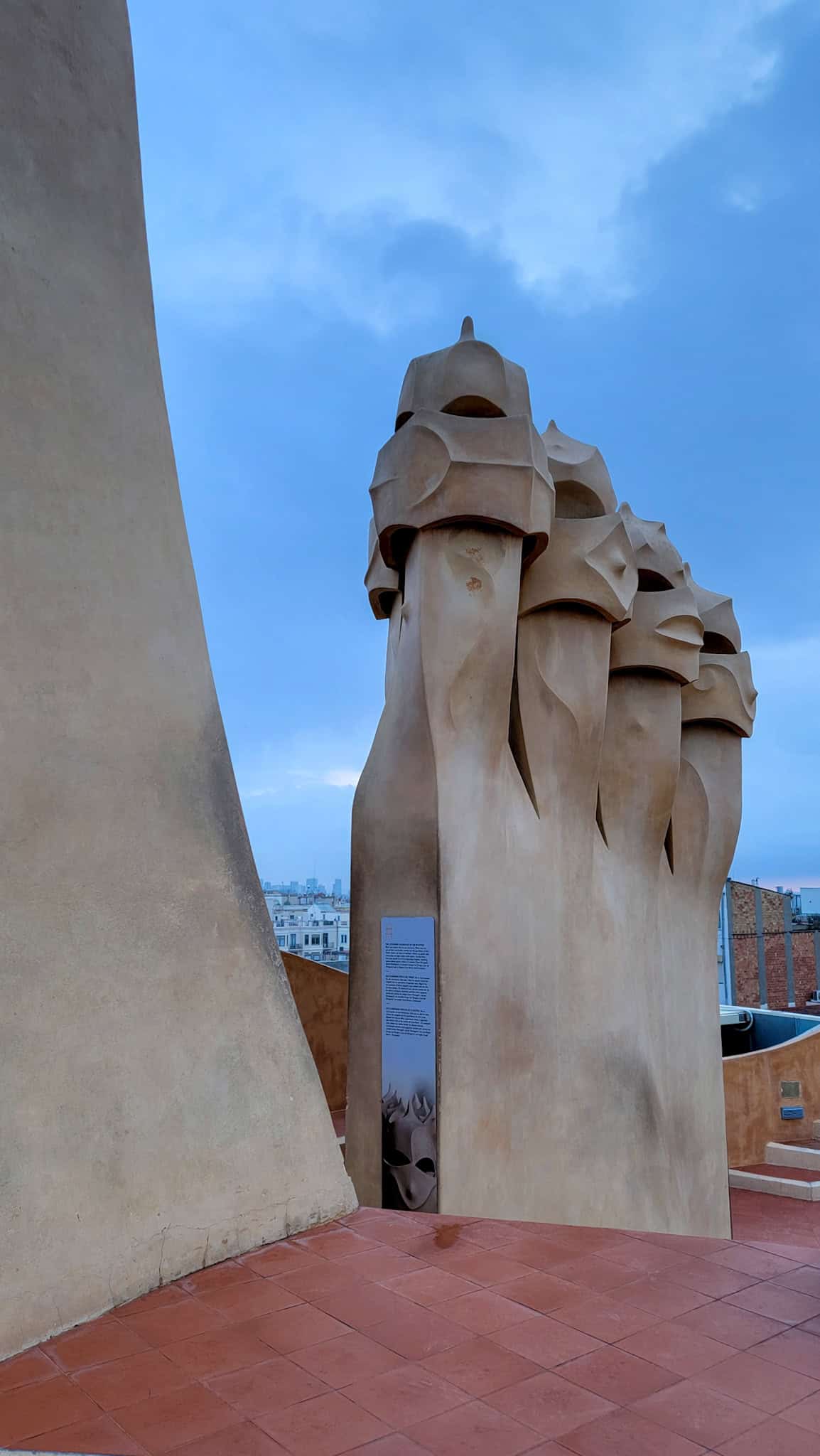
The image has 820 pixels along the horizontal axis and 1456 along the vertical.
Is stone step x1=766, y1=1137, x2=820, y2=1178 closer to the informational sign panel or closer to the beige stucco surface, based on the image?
the informational sign panel

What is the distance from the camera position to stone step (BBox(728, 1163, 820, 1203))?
480 inches

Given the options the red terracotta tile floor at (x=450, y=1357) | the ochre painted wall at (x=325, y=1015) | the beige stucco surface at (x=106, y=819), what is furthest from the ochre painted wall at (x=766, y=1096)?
the beige stucco surface at (x=106, y=819)

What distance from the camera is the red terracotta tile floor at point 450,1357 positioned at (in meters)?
2.60

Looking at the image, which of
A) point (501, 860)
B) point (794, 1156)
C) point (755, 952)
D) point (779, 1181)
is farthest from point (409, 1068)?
point (755, 952)

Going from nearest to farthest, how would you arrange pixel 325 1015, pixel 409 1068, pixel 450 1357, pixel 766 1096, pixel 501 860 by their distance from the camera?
pixel 450 1357 < pixel 409 1068 < pixel 501 860 < pixel 325 1015 < pixel 766 1096

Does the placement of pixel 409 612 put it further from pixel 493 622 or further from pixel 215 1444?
pixel 215 1444

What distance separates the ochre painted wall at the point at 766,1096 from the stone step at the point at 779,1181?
14.0 inches

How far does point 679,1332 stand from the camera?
3.17m

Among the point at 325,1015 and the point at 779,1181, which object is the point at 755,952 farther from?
the point at 325,1015

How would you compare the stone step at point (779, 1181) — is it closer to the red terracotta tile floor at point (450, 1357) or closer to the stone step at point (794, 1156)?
the stone step at point (794, 1156)

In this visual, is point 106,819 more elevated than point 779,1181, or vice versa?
point 106,819

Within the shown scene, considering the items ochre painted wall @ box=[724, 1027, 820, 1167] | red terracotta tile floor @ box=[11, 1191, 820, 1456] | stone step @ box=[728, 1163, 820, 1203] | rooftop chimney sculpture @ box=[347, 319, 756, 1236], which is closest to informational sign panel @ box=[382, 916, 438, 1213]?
rooftop chimney sculpture @ box=[347, 319, 756, 1236]

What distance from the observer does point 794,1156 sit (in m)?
13.9

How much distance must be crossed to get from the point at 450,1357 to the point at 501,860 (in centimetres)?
436
